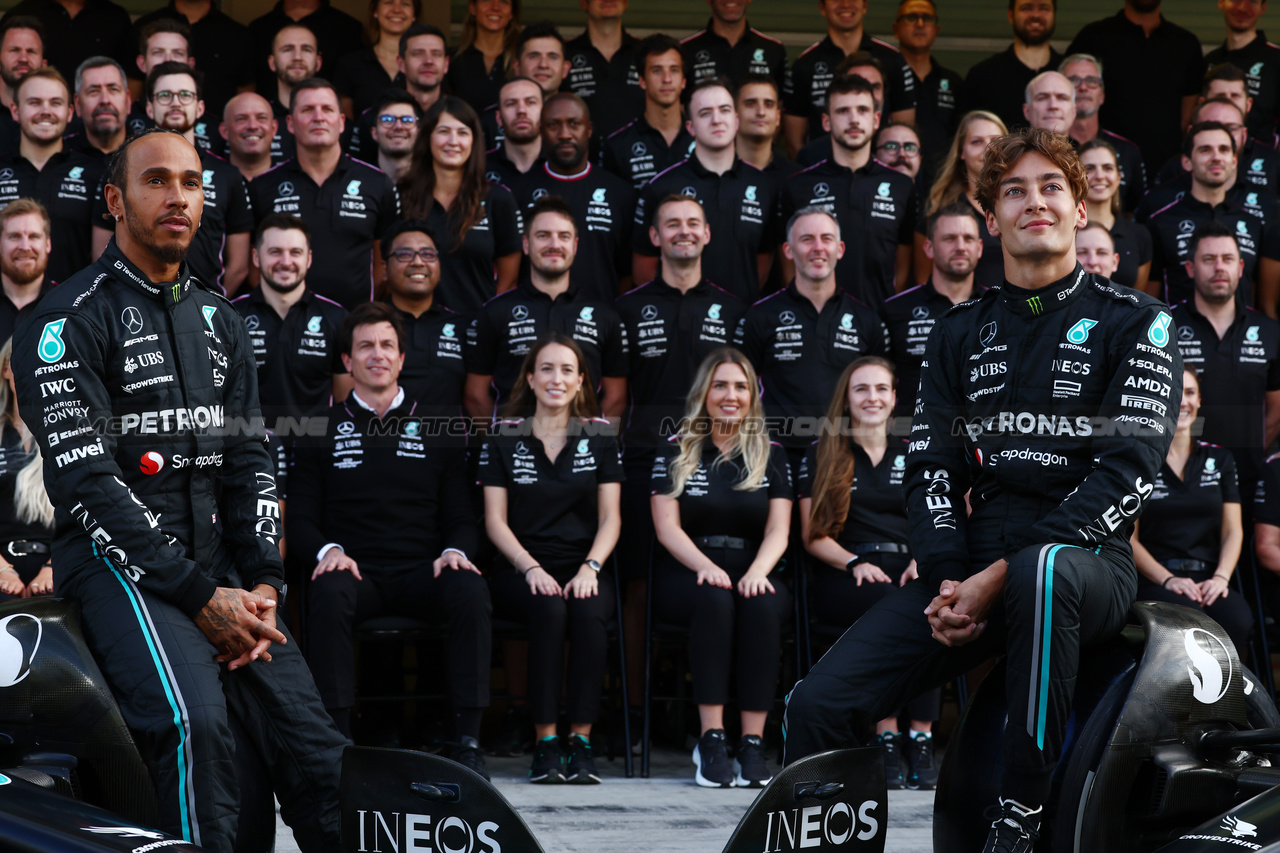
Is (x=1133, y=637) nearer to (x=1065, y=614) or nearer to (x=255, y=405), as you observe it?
(x=1065, y=614)

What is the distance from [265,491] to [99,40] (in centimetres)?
568

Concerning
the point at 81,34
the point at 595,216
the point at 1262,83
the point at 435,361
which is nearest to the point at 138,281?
the point at 435,361

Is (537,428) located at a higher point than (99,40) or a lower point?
lower

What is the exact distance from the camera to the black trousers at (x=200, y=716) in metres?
2.89

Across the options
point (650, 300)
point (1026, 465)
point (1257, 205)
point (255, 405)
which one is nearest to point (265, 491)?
point (255, 405)

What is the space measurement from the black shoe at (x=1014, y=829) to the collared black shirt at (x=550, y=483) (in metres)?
2.98

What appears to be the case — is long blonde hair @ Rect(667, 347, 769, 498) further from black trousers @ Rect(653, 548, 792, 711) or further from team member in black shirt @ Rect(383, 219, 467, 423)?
team member in black shirt @ Rect(383, 219, 467, 423)

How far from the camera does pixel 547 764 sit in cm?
516

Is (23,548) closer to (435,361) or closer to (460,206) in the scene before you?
(435,361)

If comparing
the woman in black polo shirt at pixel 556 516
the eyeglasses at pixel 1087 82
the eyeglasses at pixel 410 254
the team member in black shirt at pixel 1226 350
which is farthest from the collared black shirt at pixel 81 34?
the team member in black shirt at pixel 1226 350

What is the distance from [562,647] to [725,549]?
86 cm

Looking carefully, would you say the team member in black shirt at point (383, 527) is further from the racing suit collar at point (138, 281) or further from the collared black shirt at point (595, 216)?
the racing suit collar at point (138, 281)

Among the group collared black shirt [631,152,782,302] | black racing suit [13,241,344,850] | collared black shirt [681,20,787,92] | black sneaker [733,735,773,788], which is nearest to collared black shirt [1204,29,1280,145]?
collared black shirt [681,20,787,92]

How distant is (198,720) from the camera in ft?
9.56
